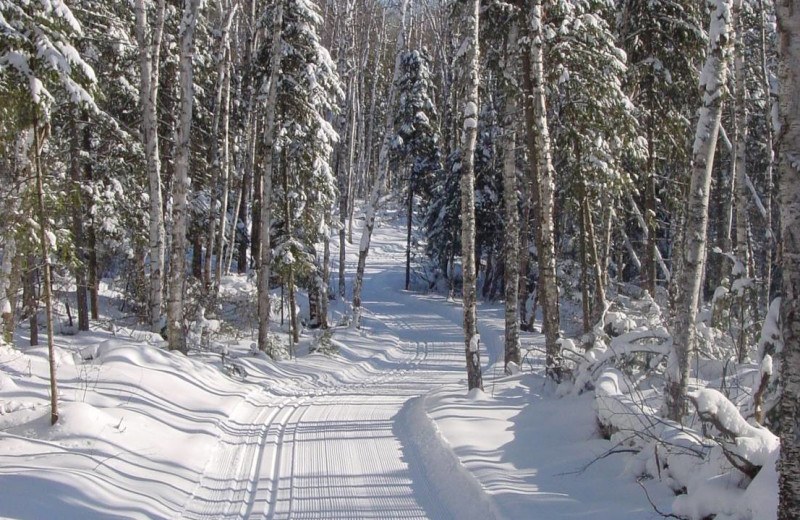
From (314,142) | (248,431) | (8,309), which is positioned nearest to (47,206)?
(248,431)

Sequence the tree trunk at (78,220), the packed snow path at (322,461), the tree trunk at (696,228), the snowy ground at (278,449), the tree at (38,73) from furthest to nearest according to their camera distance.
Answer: the tree trunk at (78,220) < the tree at (38,73) < the tree trunk at (696,228) < the packed snow path at (322,461) < the snowy ground at (278,449)

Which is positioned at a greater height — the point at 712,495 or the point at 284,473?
the point at 712,495

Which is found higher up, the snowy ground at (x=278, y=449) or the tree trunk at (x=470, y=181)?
the tree trunk at (x=470, y=181)

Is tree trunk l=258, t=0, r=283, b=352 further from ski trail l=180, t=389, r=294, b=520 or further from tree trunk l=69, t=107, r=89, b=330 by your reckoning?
ski trail l=180, t=389, r=294, b=520

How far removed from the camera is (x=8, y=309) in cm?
1133

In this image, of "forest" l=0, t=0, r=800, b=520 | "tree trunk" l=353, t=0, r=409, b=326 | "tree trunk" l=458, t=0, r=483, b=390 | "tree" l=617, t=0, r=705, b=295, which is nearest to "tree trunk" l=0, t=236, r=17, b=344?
"forest" l=0, t=0, r=800, b=520

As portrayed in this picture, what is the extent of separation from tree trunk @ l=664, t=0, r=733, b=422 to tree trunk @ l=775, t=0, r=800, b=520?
311 cm

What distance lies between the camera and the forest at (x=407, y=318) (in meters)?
5.51

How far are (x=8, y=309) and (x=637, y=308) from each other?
43.8 ft

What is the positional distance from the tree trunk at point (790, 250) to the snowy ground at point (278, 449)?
1635 millimetres

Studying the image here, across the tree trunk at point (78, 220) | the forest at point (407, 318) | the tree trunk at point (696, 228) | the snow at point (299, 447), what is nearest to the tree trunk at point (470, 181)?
the forest at point (407, 318)

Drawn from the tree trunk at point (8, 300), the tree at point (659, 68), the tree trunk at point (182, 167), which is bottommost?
the tree trunk at point (8, 300)

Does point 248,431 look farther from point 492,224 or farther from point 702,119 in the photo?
point 492,224

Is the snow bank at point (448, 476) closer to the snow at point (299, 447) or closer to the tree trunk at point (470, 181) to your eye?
the snow at point (299, 447)
